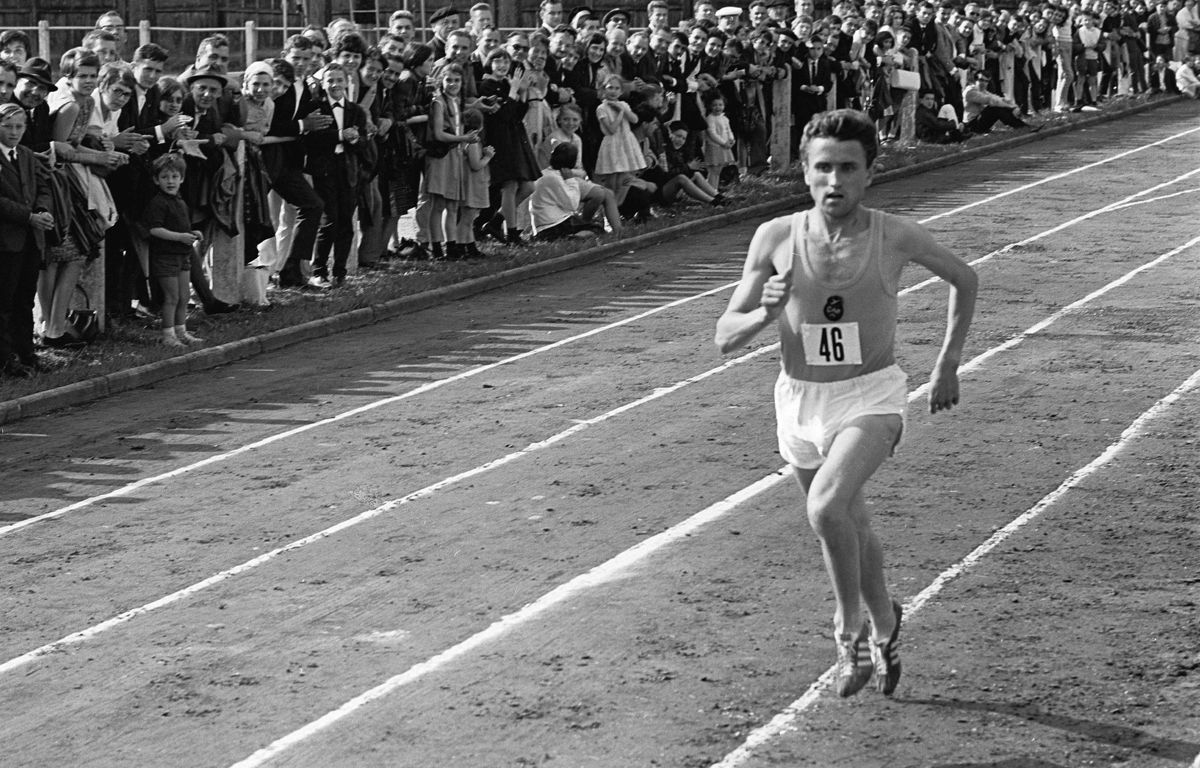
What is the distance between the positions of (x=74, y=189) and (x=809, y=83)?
14.4m

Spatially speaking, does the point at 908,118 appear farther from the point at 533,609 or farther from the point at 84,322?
the point at 533,609

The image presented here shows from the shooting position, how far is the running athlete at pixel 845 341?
6.95 m

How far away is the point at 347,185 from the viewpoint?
18.0 metres

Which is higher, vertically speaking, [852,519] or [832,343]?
[832,343]

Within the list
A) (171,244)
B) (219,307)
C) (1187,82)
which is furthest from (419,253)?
(1187,82)

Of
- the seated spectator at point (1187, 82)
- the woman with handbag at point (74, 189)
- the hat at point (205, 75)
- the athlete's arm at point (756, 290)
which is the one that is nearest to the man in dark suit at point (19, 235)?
the woman with handbag at point (74, 189)

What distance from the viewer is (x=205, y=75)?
636 inches

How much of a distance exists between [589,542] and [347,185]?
29.1 ft

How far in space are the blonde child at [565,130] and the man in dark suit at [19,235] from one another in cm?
759

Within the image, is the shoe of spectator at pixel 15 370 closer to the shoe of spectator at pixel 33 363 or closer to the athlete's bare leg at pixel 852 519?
the shoe of spectator at pixel 33 363

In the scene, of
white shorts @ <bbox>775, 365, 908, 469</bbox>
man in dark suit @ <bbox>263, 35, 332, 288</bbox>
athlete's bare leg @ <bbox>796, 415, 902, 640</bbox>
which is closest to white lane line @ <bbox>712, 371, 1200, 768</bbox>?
athlete's bare leg @ <bbox>796, 415, 902, 640</bbox>

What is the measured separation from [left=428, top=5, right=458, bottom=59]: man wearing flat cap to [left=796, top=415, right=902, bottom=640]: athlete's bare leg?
1372cm

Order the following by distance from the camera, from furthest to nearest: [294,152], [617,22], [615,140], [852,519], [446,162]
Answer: [617,22], [615,140], [446,162], [294,152], [852,519]

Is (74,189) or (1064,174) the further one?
(1064,174)
